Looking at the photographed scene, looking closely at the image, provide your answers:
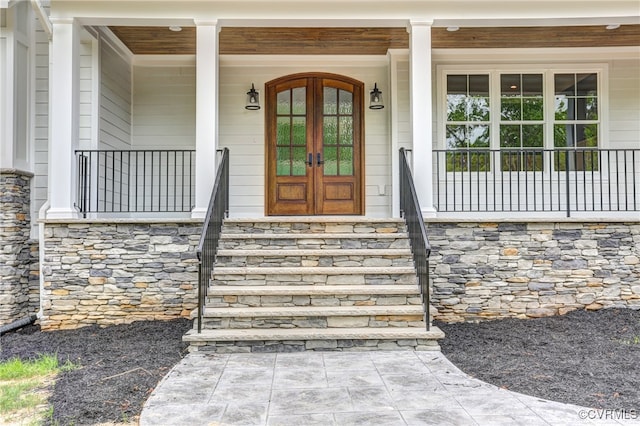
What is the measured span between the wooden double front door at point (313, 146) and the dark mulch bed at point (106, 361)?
8.45 feet

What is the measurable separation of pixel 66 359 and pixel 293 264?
2.25 meters

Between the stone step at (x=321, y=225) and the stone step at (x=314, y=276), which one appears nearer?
the stone step at (x=314, y=276)

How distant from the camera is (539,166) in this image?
704 centimetres

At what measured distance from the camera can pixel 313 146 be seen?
712cm

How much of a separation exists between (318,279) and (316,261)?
0.25 metres

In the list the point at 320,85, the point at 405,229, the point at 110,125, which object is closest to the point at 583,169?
the point at 405,229

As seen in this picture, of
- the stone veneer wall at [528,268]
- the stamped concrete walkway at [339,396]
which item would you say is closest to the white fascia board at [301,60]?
the stone veneer wall at [528,268]

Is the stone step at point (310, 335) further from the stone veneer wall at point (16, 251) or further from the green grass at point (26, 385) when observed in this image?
the stone veneer wall at point (16, 251)

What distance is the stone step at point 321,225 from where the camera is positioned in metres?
5.42

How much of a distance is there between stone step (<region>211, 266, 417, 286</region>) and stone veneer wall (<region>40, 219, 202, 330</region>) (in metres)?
0.90

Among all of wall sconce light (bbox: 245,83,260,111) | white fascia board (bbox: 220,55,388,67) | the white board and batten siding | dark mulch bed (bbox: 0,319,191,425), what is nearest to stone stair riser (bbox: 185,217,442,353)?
dark mulch bed (bbox: 0,319,191,425)

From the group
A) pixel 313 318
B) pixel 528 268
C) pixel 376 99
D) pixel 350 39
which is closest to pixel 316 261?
pixel 313 318

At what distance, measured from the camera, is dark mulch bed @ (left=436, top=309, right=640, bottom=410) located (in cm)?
328

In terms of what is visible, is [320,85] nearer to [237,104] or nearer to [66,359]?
[237,104]
